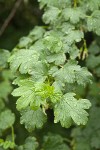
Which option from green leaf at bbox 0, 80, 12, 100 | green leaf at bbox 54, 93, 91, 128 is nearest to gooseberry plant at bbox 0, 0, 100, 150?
green leaf at bbox 54, 93, 91, 128

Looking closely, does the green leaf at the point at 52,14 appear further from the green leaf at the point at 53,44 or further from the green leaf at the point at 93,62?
the green leaf at the point at 93,62

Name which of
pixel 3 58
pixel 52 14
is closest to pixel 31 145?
pixel 3 58

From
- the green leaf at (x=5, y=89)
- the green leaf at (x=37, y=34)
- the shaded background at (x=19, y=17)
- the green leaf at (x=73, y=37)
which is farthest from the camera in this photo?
the shaded background at (x=19, y=17)

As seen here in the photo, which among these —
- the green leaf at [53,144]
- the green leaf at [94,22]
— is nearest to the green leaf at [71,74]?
the green leaf at [94,22]

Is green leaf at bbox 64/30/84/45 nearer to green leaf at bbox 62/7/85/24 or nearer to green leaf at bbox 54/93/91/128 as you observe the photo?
green leaf at bbox 62/7/85/24

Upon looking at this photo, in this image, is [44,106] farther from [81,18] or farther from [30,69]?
[81,18]
